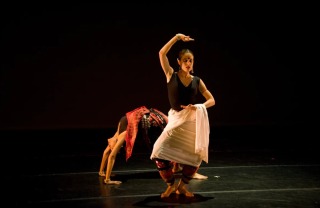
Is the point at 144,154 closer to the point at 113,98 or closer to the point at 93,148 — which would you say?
the point at 93,148

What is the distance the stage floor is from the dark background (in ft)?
5.28

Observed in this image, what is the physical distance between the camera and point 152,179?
3.58 metres

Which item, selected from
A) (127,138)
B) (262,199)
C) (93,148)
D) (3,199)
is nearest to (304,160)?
(262,199)

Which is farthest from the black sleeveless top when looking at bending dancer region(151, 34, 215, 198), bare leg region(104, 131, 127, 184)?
bare leg region(104, 131, 127, 184)

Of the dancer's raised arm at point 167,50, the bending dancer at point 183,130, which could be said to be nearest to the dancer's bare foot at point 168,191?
the bending dancer at point 183,130

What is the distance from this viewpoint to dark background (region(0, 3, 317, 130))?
6.72m

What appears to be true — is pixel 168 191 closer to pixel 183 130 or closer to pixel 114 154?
pixel 183 130

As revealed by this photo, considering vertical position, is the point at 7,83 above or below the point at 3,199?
above

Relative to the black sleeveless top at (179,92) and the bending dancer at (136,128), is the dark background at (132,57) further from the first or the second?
the black sleeveless top at (179,92)

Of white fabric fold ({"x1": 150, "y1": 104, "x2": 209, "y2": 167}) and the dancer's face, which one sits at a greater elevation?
the dancer's face

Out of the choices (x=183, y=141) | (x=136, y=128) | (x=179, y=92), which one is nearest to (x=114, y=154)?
(x=136, y=128)

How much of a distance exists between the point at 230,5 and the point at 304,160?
3.69 metres

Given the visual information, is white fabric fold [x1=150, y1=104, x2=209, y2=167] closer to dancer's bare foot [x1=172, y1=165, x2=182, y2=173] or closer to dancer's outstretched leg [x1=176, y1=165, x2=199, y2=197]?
dancer's outstretched leg [x1=176, y1=165, x2=199, y2=197]

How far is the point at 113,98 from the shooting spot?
6.95 m
